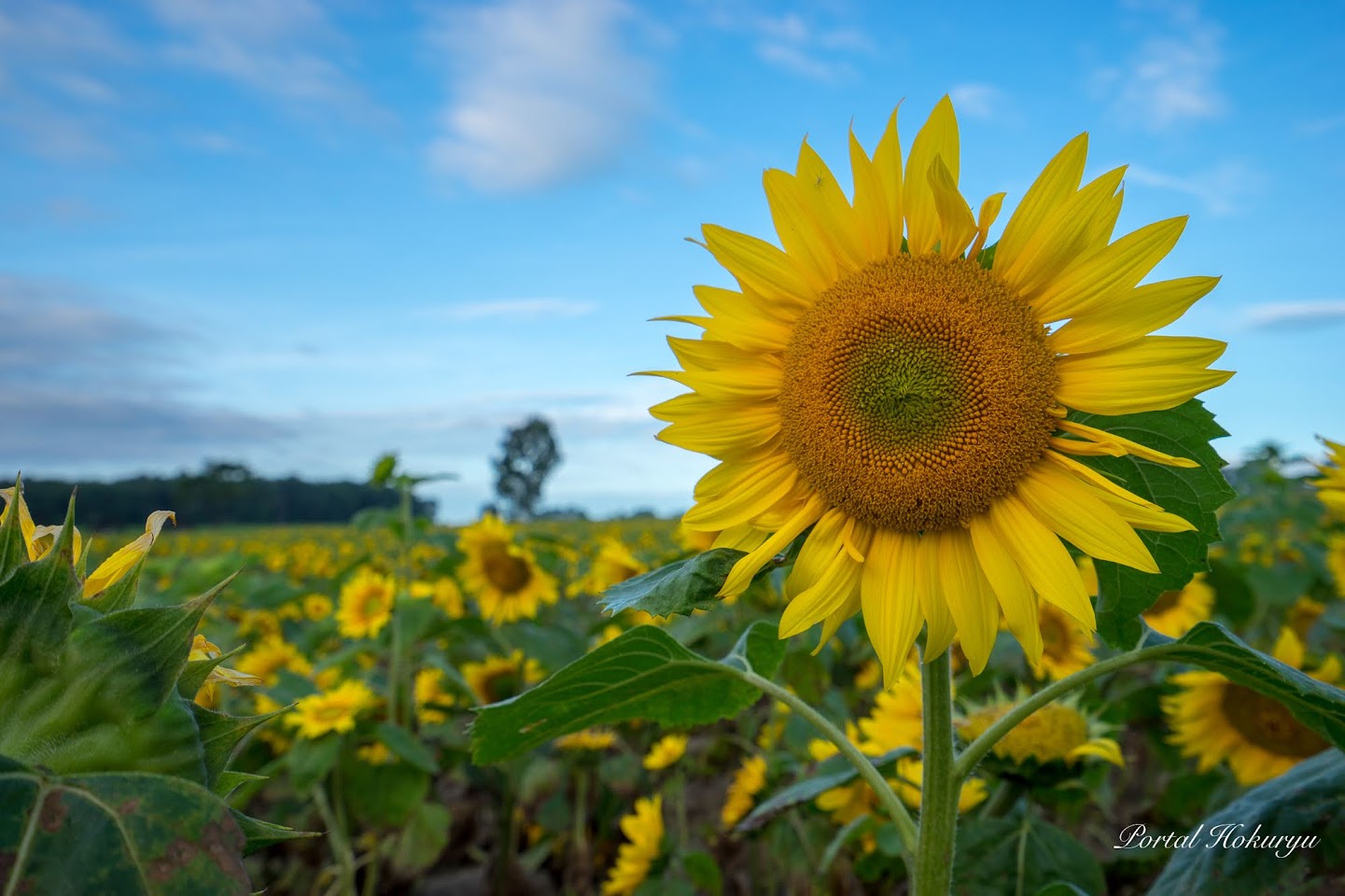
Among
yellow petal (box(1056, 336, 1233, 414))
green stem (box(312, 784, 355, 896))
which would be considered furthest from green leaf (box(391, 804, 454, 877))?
yellow petal (box(1056, 336, 1233, 414))

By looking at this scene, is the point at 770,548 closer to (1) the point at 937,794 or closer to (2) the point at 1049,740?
(1) the point at 937,794

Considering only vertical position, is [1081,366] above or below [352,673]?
above

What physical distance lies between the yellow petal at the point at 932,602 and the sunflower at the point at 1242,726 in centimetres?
182

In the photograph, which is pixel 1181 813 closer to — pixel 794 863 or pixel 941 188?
pixel 794 863

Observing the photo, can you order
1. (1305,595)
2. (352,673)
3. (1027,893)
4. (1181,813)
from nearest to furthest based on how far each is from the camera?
(1027,893) < (1181,813) < (352,673) < (1305,595)

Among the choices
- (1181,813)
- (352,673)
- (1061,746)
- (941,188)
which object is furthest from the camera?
(352,673)

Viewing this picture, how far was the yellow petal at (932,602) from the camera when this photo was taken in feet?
4.67

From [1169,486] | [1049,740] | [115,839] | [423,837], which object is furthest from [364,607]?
[115,839]

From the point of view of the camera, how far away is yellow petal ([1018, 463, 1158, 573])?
1337 mm

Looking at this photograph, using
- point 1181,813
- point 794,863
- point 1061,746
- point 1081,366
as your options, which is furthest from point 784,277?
point 1181,813

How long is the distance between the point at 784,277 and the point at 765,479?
330 millimetres

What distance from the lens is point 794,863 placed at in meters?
3.24

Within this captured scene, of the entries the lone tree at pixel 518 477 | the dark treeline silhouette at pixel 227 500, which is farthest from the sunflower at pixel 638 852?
the dark treeline silhouette at pixel 227 500

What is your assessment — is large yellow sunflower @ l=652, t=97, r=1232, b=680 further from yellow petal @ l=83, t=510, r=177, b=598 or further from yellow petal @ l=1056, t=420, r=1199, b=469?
yellow petal @ l=83, t=510, r=177, b=598
